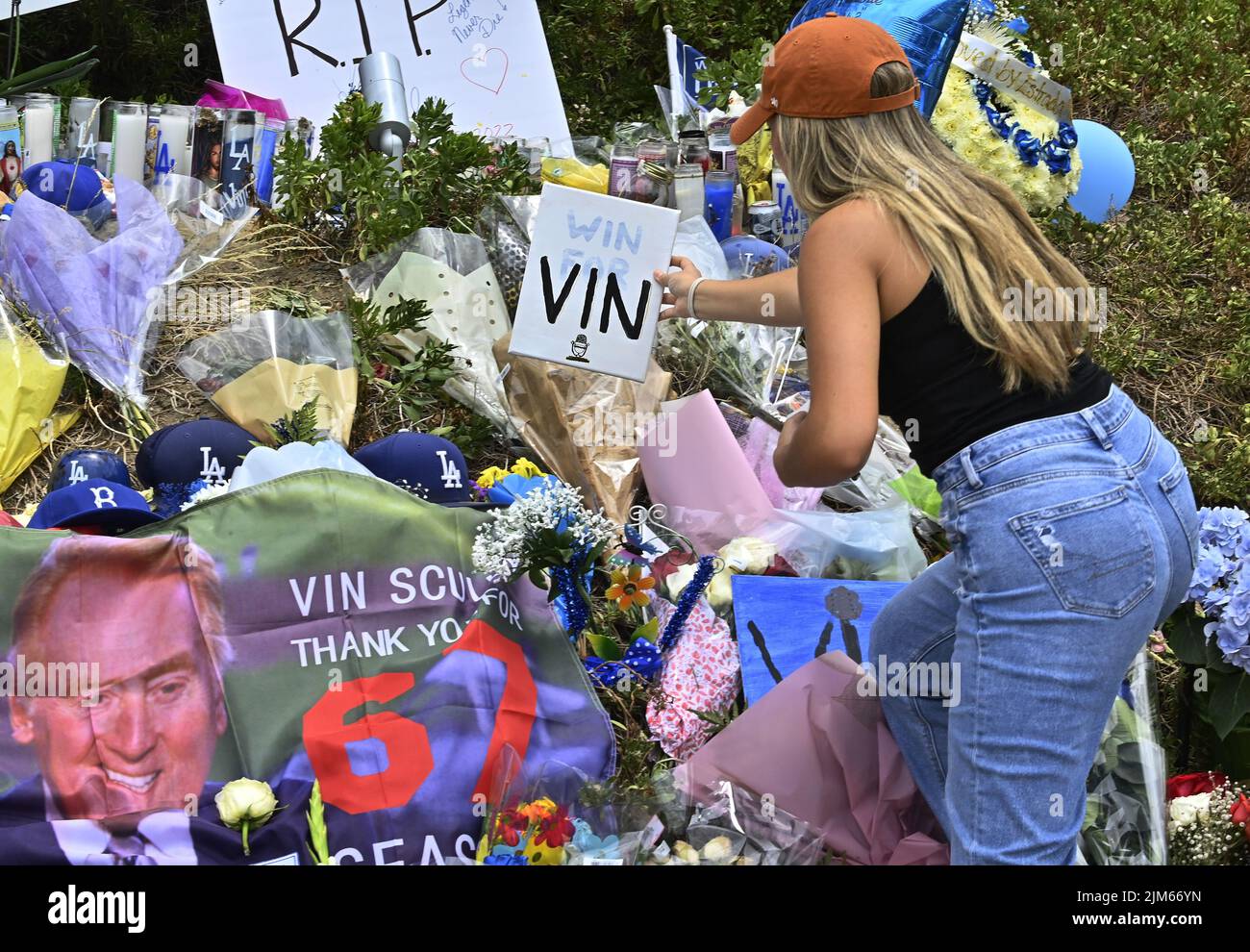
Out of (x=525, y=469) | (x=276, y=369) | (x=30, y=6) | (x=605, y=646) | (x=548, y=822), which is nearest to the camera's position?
(x=548, y=822)

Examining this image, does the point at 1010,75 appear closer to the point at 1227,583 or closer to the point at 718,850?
the point at 1227,583

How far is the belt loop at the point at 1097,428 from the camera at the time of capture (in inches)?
81.2

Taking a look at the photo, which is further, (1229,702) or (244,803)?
(1229,702)

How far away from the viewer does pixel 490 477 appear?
3.39 m

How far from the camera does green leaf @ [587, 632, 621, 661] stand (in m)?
3.07

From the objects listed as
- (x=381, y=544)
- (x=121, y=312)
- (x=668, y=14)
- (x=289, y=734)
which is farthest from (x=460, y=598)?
(x=668, y=14)

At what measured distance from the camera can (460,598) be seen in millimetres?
2896

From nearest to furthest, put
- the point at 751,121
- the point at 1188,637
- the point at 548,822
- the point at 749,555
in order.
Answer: the point at 751,121
the point at 548,822
the point at 1188,637
the point at 749,555

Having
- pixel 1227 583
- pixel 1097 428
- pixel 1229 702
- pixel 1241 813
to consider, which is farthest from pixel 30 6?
pixel 1241 813

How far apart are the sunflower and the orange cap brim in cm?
112

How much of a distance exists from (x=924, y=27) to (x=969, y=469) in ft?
7.11

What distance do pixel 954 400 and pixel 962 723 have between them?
1.66 ft

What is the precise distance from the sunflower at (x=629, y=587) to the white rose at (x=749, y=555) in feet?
0.96

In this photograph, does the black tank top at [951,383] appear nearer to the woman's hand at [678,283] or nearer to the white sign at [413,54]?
the woman's hand at [678,283]
